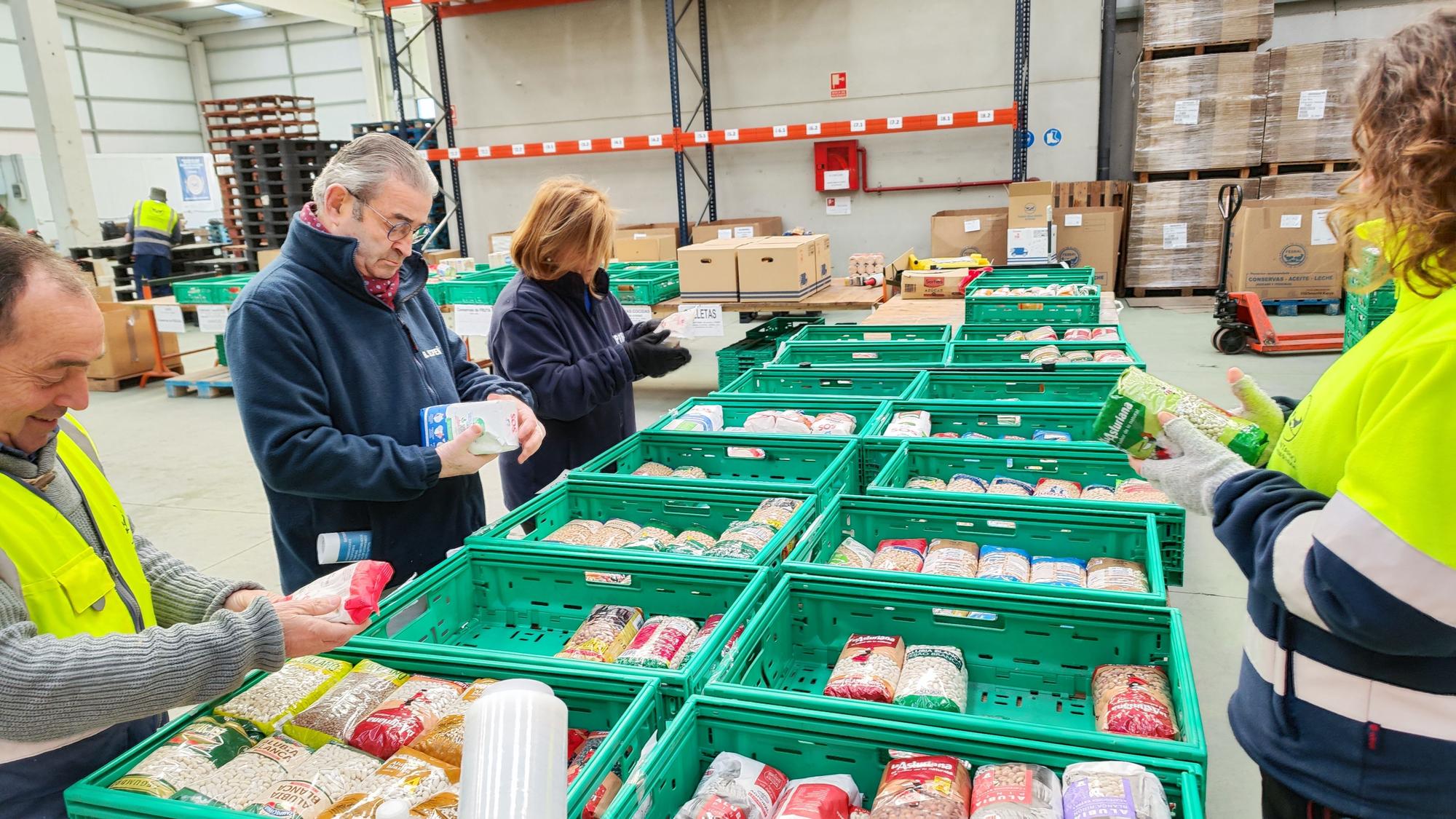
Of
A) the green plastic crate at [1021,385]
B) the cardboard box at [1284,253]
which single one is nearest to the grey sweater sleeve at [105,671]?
the green plastic crate at [1021,385]

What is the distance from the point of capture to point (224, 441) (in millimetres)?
6934

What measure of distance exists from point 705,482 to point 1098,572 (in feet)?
3.14

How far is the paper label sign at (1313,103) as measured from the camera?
344 inches

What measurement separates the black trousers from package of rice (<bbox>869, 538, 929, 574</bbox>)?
2.36 feet

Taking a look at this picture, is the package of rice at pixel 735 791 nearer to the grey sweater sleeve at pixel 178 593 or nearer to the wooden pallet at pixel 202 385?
the grey sweater sleeve at pixel 178 593

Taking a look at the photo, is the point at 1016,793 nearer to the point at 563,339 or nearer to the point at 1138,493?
the point at 1138,493

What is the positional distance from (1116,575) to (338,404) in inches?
66.7

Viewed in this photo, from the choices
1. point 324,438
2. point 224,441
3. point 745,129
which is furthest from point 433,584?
point 745,129

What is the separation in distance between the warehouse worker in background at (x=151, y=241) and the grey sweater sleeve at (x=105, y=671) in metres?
12.3

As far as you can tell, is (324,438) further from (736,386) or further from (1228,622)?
(1228,622)

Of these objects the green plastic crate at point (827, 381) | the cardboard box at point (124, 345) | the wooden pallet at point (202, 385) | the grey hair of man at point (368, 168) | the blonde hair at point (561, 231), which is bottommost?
the wooden pallet at point (202, 385)

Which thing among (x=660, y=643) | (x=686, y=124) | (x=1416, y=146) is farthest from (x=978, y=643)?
(x=686, y=124)

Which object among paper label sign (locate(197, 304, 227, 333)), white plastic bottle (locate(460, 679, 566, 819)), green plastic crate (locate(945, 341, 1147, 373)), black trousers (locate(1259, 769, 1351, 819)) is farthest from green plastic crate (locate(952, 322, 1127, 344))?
paper label sign (locate(197, 304, 227, 333))

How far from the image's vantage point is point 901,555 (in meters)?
2.02
